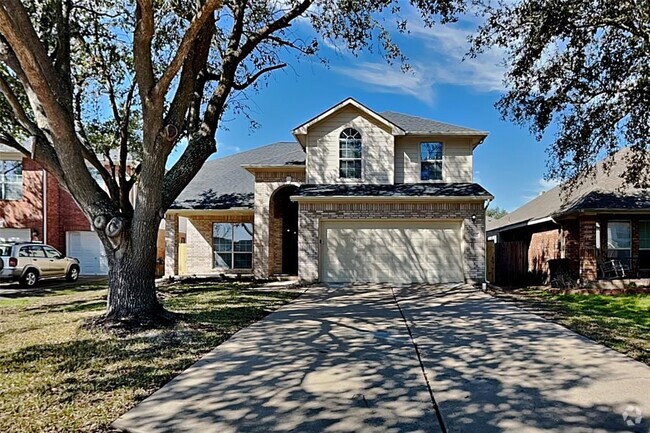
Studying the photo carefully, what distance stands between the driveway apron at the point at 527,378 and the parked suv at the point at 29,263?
14190 mm

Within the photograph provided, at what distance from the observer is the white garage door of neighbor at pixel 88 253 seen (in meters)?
21.5

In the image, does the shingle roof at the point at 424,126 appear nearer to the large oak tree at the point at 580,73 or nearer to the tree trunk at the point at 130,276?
the large oak tree at the point at 580,73

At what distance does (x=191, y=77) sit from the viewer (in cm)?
831

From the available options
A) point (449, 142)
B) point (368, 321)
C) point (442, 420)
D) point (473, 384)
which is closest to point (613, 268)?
point (449, 142)

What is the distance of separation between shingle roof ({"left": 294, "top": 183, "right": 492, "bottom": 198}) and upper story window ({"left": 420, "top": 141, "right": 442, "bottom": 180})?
1.48 ft

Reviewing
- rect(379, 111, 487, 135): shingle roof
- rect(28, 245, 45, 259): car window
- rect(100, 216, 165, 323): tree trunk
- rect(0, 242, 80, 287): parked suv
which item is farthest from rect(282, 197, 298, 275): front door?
rect(100, 216, 165, 323): tree trunk

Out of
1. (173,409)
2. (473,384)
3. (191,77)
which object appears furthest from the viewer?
(191,77)

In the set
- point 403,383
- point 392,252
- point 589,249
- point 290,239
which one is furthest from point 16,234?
point 589,249

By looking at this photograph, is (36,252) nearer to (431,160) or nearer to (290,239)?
(290,239)

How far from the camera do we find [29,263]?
622 inches

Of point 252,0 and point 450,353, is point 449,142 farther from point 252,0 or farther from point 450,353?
point 450,353

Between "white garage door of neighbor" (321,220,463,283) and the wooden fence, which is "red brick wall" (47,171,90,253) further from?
the wooden fence

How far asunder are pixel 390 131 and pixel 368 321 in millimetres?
8743

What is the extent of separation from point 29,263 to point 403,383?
51.8 ft
